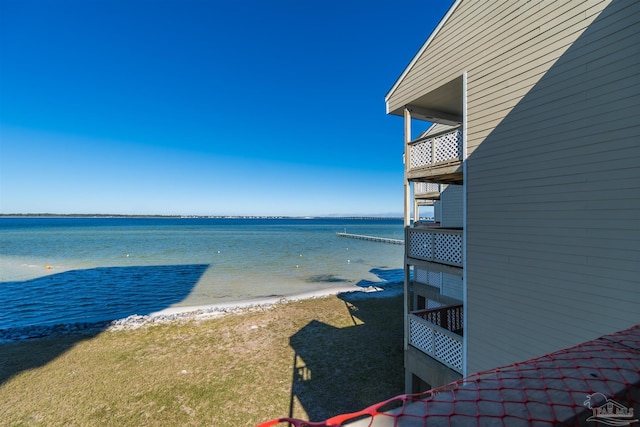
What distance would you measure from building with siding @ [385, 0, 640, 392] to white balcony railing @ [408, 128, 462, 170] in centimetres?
3

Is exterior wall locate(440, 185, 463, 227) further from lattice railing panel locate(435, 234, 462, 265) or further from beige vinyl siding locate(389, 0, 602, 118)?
beige vinyl siding locate(389, 0, 602, 118)

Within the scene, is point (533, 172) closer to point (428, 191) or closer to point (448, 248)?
point (448, 248)

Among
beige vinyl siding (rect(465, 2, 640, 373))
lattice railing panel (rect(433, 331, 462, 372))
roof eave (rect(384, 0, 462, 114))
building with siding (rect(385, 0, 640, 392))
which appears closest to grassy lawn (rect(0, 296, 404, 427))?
lattice railing panel (rect(433, 331, 462, 372))

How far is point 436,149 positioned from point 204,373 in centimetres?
954

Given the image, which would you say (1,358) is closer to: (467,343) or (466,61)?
(467,343)

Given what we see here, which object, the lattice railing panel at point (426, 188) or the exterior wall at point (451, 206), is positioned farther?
the lattice railing panel at point (426, 188)

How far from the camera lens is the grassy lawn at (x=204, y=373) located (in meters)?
7.97

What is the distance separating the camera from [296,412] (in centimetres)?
805

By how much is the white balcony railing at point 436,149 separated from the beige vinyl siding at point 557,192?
0.46 m

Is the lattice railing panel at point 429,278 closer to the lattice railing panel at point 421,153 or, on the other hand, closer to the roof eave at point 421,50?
the lattice railing panel at point 421,153

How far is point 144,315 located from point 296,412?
13249 mm

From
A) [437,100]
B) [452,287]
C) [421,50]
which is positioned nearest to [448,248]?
[437,100]

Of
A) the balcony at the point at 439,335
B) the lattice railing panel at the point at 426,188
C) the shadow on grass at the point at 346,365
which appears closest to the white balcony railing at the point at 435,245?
the balcony at the point at 439,335

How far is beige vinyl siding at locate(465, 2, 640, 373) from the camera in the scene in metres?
4.39
